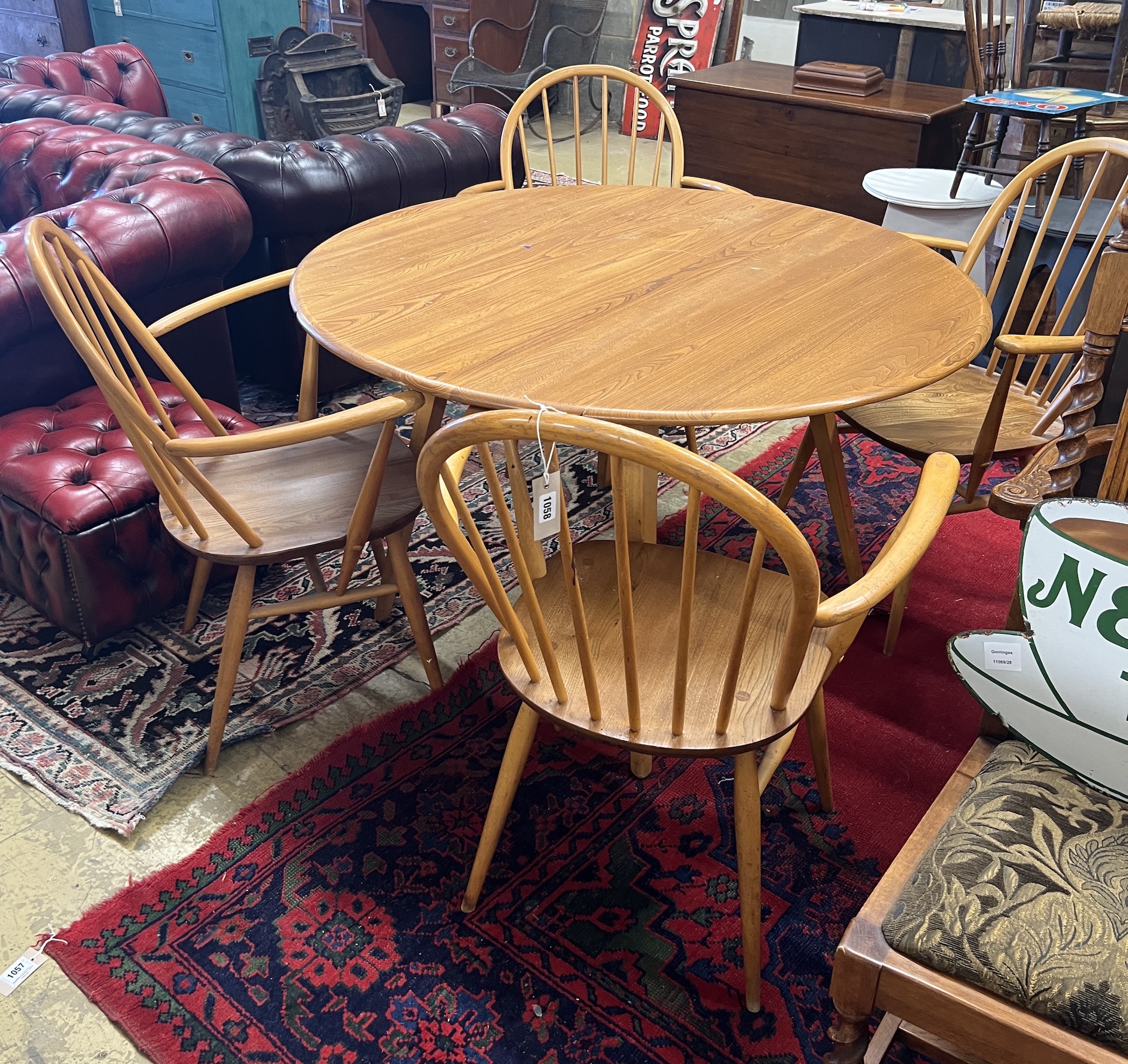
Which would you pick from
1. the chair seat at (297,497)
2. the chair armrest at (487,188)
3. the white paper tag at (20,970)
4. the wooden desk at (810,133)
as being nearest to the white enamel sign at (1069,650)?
the chair seat at (297,497)

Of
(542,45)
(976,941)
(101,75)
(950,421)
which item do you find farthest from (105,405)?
(542,45)

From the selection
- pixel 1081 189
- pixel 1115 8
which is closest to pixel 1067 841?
pixel 1081 189

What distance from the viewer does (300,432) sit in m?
1.53

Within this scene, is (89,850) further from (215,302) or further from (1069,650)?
(1069,650)

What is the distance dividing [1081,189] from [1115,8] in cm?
57

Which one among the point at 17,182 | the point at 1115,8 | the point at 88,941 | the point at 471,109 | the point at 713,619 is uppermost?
the point at 1115,8

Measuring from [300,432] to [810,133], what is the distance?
3.06 meters

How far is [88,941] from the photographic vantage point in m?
1.50

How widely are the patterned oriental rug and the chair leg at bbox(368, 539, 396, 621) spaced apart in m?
0.02

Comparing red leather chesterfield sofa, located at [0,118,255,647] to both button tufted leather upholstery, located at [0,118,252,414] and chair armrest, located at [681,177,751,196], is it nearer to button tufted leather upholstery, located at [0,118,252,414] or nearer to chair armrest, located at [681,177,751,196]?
button tufted leather upholstery, located at [0,118,252,414]

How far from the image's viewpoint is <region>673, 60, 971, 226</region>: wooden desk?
145 inches

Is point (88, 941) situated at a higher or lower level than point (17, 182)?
lower

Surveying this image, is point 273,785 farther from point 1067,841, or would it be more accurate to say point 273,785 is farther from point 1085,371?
point 1085,371

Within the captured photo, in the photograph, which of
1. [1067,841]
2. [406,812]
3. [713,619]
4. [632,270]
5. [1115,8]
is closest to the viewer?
[1067,841]
